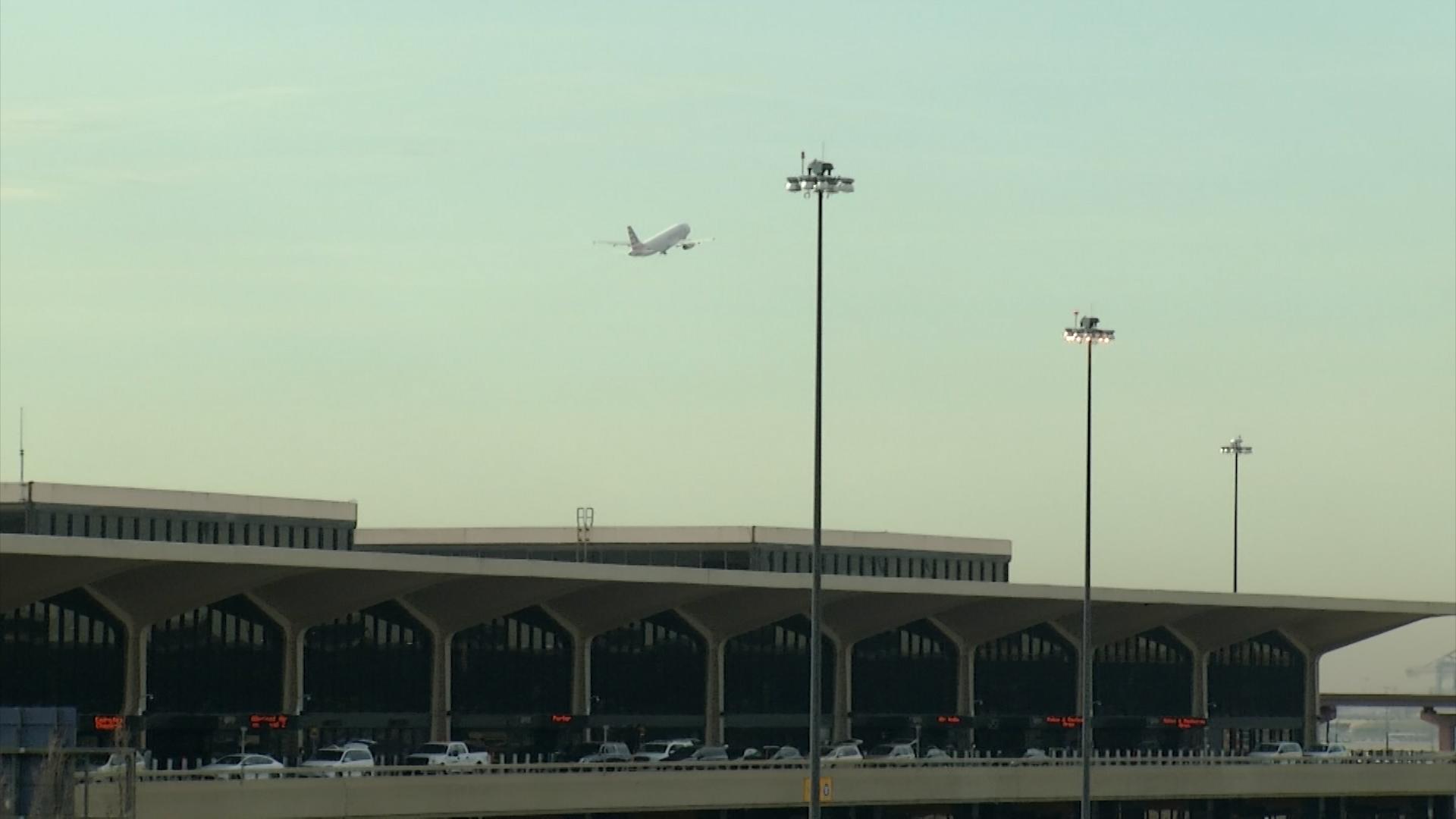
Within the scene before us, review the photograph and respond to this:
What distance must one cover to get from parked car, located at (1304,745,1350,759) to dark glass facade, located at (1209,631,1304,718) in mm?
3291

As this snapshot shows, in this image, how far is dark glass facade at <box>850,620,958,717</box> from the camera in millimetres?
109438

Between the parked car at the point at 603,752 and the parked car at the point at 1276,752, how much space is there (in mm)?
24539

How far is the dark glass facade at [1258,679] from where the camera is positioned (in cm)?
12312

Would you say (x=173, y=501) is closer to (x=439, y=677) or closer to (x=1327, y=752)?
(x=439, y=677)

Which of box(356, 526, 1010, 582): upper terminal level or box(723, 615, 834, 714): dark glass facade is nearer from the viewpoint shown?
box(723, 615, 834, 714): dark glass facade

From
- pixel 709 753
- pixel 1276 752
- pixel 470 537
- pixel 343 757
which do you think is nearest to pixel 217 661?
pixel 343 757

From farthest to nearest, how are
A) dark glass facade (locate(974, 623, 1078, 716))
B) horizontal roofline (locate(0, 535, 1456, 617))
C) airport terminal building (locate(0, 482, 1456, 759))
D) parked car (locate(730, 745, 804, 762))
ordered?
dark glass facade (locate(974, 623, 1078, 716)) < parked car (locate(730, 745, 804, 762)) < airport terminal building (locate(0, 482, 1456, 759)) < horizontal roofline (locate(0, 535, 1456, 617))

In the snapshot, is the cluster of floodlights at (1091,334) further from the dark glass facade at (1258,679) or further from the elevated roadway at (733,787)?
the dark glass facade at (1258,679)

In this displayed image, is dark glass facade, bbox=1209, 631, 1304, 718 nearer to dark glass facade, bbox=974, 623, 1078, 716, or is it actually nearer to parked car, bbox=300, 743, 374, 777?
dark glass facade, bbox=974, 623, 1078, 716

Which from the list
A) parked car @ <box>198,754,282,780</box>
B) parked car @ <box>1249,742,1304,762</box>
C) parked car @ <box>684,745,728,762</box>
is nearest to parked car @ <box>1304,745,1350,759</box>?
parked car @ <box>1249,742,1304,762</box>

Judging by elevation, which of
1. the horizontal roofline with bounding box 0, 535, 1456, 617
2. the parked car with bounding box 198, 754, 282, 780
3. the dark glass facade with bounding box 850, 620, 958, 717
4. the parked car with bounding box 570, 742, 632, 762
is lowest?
the parked car with bounding box 570, 742, 632, 762

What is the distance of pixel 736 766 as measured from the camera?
82375 mm

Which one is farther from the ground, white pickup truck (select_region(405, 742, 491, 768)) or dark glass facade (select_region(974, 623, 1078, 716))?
dark glass facade (select_region(974, 623, 1078, 716))

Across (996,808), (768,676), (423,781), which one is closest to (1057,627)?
(768,676)
